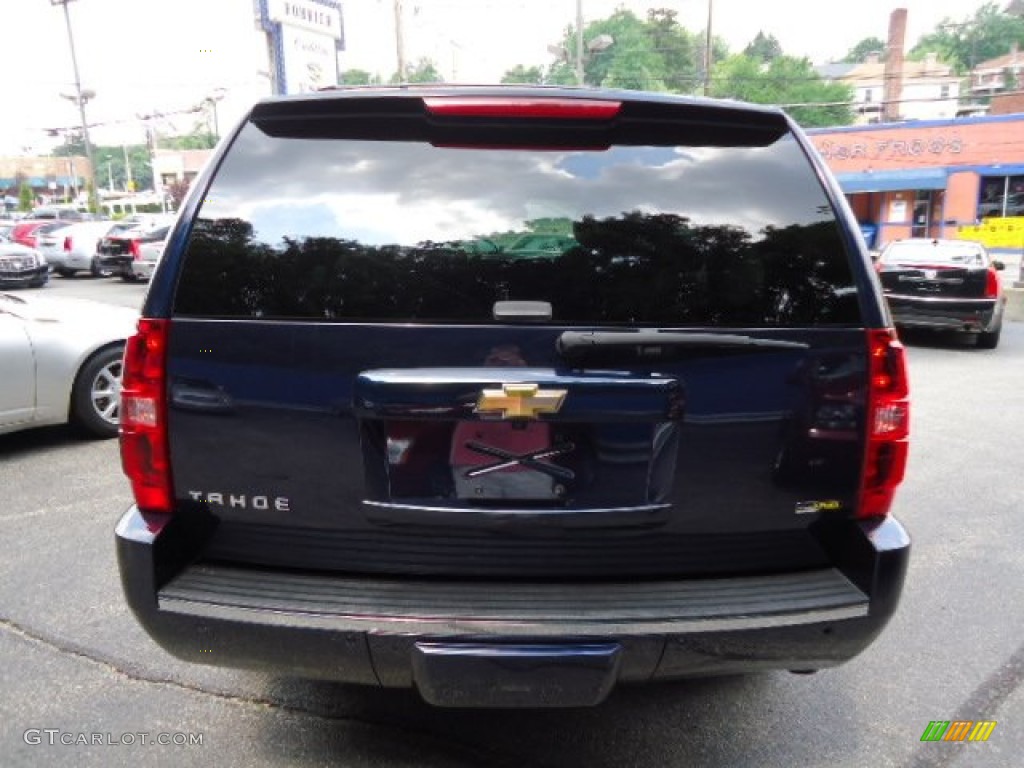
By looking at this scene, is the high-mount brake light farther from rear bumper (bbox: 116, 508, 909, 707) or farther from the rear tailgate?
rear bumper (bbox: 116, 508, 909, 707)

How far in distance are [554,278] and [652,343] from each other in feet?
1.03

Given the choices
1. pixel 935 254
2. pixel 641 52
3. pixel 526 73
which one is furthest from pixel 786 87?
pixel 935 254

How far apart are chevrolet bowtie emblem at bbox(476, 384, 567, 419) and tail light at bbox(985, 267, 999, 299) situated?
11.1 meters

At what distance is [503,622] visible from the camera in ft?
6.75

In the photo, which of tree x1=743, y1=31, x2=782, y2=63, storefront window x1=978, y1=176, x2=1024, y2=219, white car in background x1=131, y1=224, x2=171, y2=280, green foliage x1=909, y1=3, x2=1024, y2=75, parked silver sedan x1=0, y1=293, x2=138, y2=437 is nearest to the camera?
parked silver sedan x1=0, y1=293, x2=138, y2=437

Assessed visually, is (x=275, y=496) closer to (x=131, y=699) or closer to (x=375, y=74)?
(x=131, y=699)

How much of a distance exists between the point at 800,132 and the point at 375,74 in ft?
201

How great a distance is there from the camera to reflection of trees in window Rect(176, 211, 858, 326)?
84.2 inches

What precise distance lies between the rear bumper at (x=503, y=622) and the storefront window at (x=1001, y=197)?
114 feet

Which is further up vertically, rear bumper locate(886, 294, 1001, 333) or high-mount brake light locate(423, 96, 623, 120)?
high-mount brake light locate(423, 96, 623, 120)

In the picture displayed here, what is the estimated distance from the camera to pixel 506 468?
83.0 inches

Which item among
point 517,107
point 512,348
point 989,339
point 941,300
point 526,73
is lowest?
point 989,339

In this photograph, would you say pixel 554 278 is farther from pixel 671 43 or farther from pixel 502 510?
pixel 671 43

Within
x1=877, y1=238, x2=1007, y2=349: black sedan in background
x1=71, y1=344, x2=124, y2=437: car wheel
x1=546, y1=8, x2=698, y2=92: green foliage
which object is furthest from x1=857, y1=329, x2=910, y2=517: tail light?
x1=546, y1=8, x2=698, y2=92: green foliage
